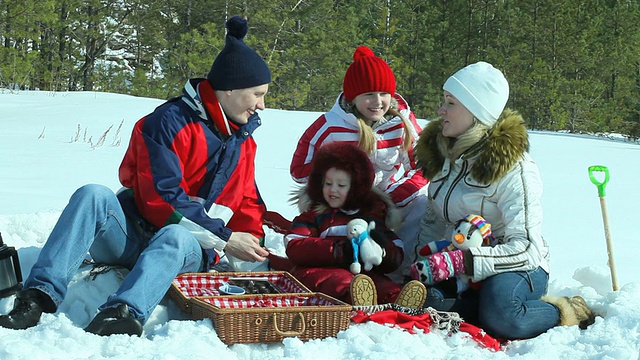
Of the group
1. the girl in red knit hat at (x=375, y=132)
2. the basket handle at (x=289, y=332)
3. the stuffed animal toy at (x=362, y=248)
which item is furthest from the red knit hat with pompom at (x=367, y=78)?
the basket handle at (x=289, y=332)

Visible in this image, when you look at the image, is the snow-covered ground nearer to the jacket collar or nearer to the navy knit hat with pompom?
the jacket collar

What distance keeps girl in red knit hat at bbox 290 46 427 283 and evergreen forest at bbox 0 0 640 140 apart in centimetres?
1492

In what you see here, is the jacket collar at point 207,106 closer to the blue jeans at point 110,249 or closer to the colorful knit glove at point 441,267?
the blue jeans at point 110,249

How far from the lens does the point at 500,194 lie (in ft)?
12.1

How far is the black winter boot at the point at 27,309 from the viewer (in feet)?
9.63

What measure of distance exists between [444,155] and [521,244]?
0.64 meters

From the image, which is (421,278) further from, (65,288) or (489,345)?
(65,288)

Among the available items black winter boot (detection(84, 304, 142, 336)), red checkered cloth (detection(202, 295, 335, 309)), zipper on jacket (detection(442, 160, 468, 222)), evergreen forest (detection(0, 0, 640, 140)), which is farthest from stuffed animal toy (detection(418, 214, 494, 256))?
evergreen forest (detection(0, 0, 640, 140))

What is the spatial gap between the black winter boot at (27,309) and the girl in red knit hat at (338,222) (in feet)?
4.27

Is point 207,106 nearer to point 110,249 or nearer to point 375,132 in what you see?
point 110,249

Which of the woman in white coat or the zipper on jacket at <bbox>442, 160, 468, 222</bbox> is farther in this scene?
the zipper on jacket at <bbox>442, 160, 468, 222</bbox>

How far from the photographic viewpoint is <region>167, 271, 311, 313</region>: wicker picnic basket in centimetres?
350

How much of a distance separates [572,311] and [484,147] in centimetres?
88

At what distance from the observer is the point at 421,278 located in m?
3.65
